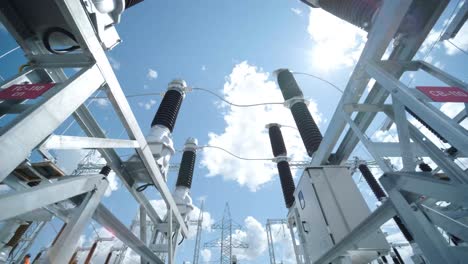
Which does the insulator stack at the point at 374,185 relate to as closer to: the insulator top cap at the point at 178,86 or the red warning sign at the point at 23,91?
the insulator top cap at the point at 178,86

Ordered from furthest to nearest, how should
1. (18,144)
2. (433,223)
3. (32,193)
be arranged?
(433,223)
(32,193)
(18,144)

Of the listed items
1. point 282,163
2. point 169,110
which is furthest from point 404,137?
point 282,163

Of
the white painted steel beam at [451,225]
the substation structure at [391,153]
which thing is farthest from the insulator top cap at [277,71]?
the white painted steel beam at [451,225]

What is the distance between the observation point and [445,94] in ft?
7.35

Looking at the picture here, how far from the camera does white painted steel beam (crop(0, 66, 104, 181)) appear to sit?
1.38 m

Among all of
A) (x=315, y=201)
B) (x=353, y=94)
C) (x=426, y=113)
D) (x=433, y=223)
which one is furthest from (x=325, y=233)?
(x=426, y=113)

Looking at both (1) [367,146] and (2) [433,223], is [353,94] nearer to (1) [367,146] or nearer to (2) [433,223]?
(1) [367,146]

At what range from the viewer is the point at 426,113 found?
1.97 meters

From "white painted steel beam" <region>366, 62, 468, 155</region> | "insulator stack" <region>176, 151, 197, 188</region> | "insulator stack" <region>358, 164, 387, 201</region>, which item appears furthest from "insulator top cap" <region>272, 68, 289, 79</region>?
"insulator stack" <region>358, 164, 387, 201</region>

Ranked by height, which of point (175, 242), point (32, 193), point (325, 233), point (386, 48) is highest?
point (386, 48)

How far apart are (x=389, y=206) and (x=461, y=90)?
1386mm

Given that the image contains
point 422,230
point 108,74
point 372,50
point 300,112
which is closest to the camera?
point 422,230

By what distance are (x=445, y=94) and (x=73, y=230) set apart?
157 inches

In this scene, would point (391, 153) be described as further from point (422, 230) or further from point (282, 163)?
point (282, 163)
